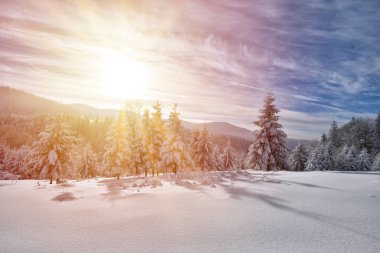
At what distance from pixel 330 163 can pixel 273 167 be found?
34121 millimetres

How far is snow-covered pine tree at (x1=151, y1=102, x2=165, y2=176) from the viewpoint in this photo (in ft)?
118

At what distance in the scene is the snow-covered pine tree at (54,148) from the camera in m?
28.0

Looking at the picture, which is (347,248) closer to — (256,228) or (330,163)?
(256,228)

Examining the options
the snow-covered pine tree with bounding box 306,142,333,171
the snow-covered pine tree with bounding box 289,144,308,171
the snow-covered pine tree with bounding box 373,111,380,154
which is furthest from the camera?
the snow-covered pine tree with bounding box 373,111,380,154

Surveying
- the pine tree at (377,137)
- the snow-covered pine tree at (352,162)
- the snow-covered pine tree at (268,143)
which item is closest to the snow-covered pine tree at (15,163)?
the snow-covered pine tree at (268,143)

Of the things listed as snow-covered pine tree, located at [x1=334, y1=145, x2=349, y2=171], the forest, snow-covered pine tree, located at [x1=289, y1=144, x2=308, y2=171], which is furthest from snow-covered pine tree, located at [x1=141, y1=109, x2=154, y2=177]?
snow-covered pine tree, located at [x1=334, y1=145, x2=349, y2=171]

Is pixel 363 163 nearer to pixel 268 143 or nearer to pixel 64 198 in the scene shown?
pixel 268 143

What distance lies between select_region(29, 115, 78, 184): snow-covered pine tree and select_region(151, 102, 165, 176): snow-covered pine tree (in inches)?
453

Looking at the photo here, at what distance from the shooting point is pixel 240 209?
5.75m

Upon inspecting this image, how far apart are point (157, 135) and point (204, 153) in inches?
572

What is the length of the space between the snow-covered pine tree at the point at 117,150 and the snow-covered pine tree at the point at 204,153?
18378 millimetres

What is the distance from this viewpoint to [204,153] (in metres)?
48.2

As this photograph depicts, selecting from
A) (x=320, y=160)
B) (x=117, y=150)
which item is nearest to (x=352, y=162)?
(x=320, y=160)

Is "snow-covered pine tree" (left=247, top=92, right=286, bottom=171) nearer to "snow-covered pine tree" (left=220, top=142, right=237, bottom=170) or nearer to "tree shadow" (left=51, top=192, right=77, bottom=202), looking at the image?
"snow-covered pine tree" (left=220, top=142, right=237, bottom=170)
